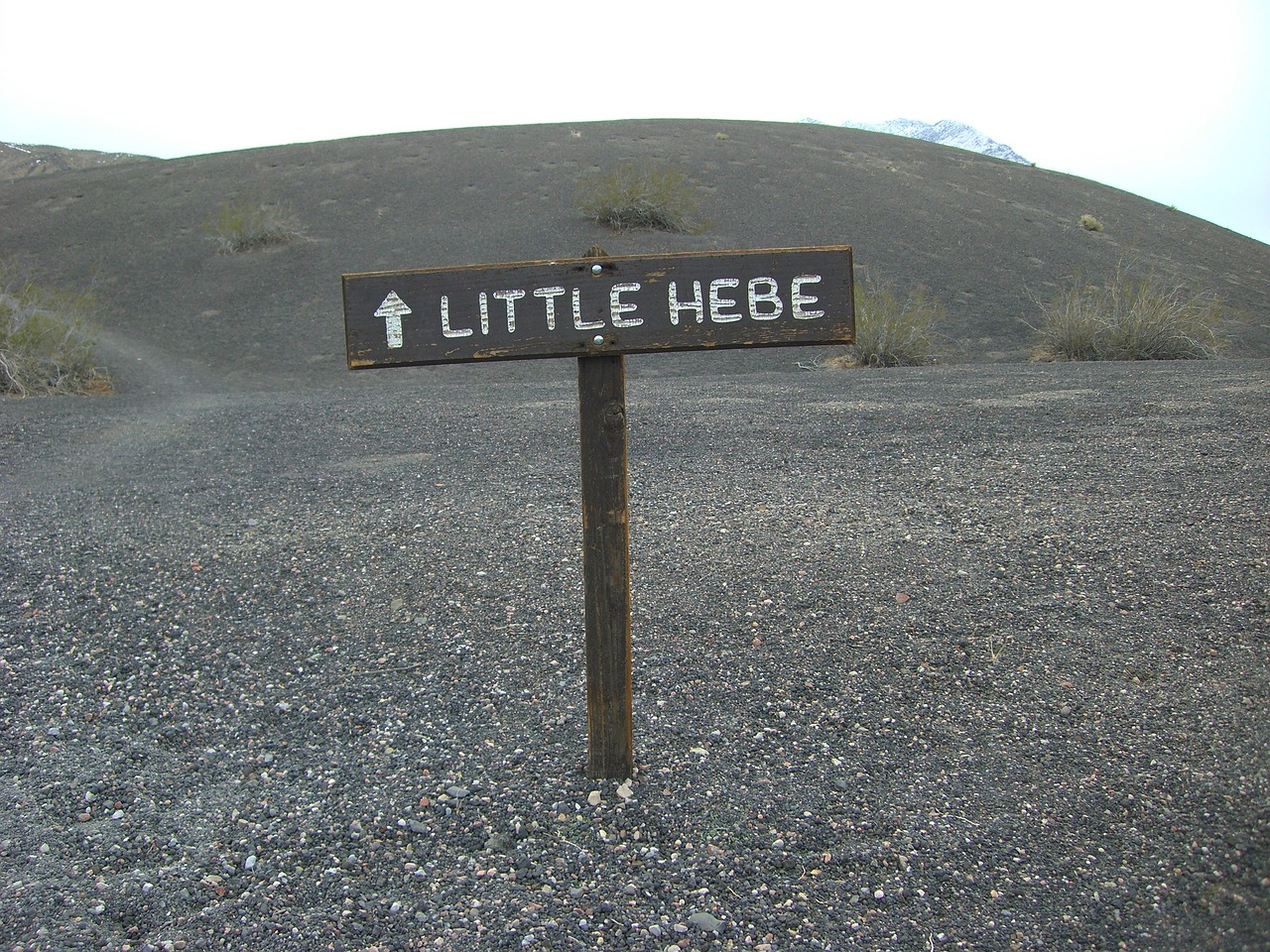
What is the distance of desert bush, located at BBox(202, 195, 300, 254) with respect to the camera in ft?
80.4

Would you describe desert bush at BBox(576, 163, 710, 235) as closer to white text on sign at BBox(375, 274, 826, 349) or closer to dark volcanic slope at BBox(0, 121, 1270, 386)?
dark volcanic slope at BBox(0, 121, 1270, 386)

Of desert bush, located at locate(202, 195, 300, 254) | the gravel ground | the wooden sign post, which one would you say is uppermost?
desert bush, located at locate(202, 195, 300, 254)

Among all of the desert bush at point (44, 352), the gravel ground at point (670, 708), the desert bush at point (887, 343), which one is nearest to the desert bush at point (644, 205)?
the desert bush at point (887, 343)

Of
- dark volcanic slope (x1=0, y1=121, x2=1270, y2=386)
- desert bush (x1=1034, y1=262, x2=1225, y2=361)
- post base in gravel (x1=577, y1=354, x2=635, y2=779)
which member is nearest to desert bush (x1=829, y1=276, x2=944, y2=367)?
desert bush (x1=1034, y1=262, x2=1225, y2=361)

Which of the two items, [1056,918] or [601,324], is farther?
[601,324]

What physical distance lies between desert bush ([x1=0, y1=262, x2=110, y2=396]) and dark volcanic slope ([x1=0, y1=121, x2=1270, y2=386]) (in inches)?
76.5

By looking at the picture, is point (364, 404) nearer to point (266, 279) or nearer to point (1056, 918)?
point (1056, 918)

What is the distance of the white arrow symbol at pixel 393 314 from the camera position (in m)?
3.15

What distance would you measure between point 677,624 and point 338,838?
1927 mm

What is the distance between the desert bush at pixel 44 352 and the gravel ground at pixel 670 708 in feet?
24.4

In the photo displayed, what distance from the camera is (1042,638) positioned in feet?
14.0

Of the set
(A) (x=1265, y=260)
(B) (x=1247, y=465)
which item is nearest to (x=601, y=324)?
(B) (x=1247, y=465)

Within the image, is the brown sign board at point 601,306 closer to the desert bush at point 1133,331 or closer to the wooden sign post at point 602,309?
the wooden sign post at point 602,309

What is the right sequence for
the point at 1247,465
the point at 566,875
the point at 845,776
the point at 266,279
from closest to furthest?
1. the point at 566,875
2. the point at 845,776
3. the point at 1247,465
4. the point at 266,279
